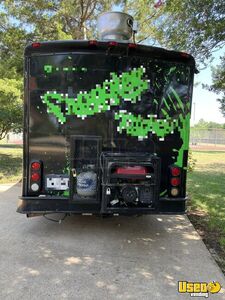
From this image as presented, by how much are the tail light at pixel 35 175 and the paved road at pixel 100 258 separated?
87cm

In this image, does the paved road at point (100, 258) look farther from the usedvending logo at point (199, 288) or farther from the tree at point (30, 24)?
the tree at point (30, 24)

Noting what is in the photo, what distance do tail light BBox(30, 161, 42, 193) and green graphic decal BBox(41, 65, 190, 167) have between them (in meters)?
0.73

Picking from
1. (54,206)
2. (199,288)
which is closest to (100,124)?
(54,206)

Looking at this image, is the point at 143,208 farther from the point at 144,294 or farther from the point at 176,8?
the point at 176,8

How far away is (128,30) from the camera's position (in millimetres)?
5809

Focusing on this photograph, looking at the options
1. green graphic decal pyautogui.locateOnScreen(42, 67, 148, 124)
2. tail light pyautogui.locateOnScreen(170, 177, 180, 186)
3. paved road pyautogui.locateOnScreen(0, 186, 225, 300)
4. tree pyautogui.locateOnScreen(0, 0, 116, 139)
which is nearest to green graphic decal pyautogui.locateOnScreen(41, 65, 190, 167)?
green graphic decal pyautogui.locateOnScreen(42, 67, 148, 124)

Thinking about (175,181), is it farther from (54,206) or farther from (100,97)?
(54,206)

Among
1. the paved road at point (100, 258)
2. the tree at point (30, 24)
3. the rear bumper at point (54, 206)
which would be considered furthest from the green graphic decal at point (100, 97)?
the tree at point (30, 24)

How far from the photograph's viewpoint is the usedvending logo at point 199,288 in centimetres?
353

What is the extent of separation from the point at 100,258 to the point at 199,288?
4.42ft

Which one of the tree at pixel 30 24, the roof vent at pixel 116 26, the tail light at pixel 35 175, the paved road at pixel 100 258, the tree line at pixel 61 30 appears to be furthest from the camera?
the tree at pixel 30 24

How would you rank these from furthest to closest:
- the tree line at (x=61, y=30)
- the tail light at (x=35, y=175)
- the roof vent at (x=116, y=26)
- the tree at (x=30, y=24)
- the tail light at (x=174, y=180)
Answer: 1. the tree at (x=30, y=24)
2. the tree line at (x=61, y=30)
3. the roof vent at (x=116, y=26)
4. the tail light at (x=174, y=180)
5. the tail light at (x=35, y=175)

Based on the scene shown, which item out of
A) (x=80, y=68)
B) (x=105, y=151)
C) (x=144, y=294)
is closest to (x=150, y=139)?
(x=105, y=151)

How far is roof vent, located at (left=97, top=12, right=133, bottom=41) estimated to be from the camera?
224 inches
